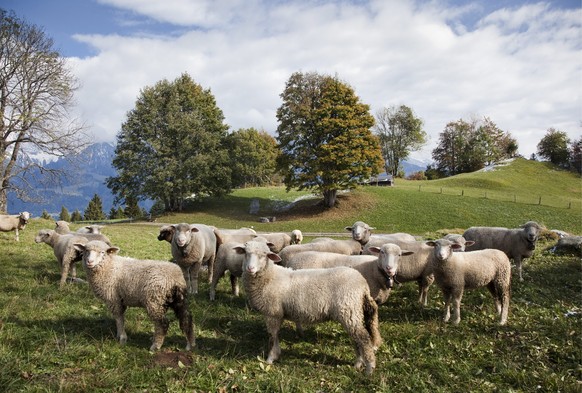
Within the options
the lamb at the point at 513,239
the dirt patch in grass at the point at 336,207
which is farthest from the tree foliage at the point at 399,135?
the lamb at the point at 513,239

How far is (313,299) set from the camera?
6.53m

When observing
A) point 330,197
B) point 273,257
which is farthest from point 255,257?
point 330,197

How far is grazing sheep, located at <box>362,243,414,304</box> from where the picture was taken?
7.62m

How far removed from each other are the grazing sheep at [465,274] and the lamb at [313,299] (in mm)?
2958

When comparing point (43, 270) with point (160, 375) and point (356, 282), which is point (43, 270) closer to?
point (160, 375)

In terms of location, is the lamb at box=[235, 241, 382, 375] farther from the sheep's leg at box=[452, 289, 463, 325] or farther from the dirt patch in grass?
the dirt patch in grass

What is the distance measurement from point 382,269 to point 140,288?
202 inches

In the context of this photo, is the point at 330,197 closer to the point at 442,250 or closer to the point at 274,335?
the point at 442,250

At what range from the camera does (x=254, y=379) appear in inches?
229

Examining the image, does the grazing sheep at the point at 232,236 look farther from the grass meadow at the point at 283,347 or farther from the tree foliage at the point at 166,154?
the tree foliage at the point at 166,154

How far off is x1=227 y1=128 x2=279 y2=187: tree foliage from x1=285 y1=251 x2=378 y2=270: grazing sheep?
120ft

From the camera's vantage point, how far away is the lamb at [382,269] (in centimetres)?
762

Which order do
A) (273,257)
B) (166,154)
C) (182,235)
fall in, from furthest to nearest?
(166,154) < (182,235) < (273,257)

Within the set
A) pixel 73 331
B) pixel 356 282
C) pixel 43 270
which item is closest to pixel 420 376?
pixel 356 282
